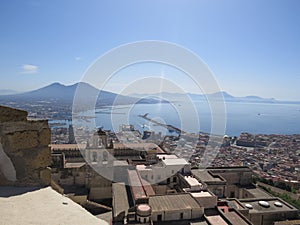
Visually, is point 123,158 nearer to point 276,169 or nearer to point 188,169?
point 188,169

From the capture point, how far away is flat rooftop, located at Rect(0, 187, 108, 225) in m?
2.16

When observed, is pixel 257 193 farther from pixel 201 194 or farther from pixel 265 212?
pixel 201 194

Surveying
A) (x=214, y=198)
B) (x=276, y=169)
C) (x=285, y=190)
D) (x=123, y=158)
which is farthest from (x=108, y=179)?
(x=276, y=169)

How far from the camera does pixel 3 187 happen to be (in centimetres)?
278

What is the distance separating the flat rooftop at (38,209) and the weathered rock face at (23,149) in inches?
8.9

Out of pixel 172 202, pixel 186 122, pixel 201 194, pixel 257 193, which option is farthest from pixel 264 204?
pixel 186 122

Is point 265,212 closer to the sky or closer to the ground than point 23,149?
closer to the ground

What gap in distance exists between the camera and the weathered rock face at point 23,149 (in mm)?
2887

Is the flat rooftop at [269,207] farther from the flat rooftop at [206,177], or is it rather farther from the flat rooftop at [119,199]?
the flat rooftop at [119,199]

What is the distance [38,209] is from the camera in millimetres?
2342

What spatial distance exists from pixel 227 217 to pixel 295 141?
65362mm

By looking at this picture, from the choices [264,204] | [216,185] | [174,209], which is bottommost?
[264,204]

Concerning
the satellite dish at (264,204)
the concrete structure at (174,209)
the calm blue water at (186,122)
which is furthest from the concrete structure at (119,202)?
the calm blue water at (186,122)

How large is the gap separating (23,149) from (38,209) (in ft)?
3.08
